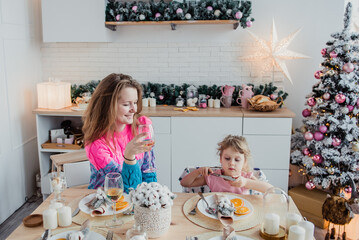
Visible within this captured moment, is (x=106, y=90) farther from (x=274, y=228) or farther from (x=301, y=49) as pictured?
(x=301, y=49)

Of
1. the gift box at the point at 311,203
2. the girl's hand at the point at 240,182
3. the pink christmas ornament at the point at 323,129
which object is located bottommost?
the gift box at the point at 311,203

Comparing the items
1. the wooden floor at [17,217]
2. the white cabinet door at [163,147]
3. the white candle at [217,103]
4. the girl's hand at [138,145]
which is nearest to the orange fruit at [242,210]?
the girl's hand at [138,145]

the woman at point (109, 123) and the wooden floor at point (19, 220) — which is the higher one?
the woman at point (109, 123)

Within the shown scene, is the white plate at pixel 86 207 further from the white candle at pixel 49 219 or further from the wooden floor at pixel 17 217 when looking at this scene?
the wooden floor at pixel 17 217

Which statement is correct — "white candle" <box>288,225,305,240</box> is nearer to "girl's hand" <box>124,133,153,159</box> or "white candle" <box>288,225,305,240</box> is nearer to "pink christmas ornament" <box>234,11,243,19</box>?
"girl's hand" <box>124,133,153,159</box>

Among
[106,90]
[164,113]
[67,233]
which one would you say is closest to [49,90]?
[164,113]

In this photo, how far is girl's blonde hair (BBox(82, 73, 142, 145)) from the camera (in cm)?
196

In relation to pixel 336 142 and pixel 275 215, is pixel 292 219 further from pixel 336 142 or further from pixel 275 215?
pixel 336 142

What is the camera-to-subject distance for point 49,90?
3.64 m

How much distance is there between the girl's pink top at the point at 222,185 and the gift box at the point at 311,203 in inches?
58.9

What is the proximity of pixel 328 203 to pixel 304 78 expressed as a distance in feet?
5.27

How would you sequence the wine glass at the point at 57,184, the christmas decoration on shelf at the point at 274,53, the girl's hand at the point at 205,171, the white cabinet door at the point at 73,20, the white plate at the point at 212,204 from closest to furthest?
the white plate at the point at 212,204
the wine glass at the point at 57,184
the girl's hand at the point at 205,171
the white cabinet door at the point at 73,20
the christmas decoration on shelf at the point at 274,53

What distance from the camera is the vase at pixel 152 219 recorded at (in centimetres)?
146

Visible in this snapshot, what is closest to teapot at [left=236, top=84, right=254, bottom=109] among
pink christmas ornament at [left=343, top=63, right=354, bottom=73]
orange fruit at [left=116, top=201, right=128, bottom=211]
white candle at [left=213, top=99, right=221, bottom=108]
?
white candle at [left=213, top=99, right=221, bottom=108]
